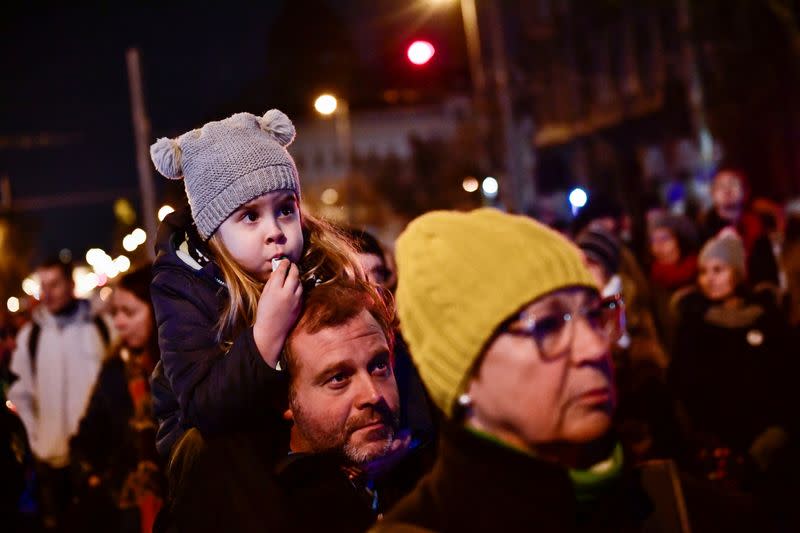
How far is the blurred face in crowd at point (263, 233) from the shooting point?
3252 mm

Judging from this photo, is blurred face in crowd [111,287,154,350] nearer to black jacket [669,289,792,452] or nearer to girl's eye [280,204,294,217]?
girl's eye [280,204,294,217]

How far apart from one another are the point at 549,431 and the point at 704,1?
30.6 m

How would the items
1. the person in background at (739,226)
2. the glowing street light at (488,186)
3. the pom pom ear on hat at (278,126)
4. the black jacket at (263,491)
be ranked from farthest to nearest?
the glowing street light at (488,186) → the person in background at (739,226) → the pom pom ear on hat at (278,126) → the black jacket at (263,491)

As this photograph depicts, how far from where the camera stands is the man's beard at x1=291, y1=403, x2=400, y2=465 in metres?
3.06

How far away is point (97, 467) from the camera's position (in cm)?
702

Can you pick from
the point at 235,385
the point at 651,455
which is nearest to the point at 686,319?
the point at 651,455

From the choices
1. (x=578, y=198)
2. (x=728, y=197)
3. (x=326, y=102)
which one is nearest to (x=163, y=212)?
(x=578, y=198)

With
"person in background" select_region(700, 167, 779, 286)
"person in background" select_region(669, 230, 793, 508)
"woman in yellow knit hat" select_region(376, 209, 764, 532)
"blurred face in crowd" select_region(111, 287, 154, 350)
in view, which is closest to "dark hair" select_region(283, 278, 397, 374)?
"woman in yellow knit hat" select_region(376, 209, 764, 532)

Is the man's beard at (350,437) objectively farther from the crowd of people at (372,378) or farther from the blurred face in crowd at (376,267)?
the blurred face in crowd at (376,267)

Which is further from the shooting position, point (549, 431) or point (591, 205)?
point (591, 205)

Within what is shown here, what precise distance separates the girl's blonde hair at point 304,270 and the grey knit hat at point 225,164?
118mm

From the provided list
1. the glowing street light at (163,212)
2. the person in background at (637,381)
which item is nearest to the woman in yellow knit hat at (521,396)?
→ the glowing street light at (163,212)

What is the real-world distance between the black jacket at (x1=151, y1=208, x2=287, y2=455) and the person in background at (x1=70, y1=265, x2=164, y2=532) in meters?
2.45

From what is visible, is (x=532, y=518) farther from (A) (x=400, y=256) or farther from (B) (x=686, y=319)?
(B) (x=686, y=319)
